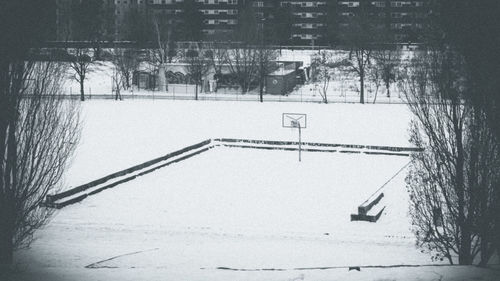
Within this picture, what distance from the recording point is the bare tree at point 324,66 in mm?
66750

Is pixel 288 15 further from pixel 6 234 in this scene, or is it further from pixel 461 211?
pixel 6 234

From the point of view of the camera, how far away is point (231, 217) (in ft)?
70.4

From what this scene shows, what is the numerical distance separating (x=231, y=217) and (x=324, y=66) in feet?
184

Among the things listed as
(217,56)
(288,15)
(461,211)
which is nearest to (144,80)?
(217,56)

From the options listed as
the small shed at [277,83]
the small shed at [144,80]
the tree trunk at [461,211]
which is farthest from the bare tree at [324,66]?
the tree trunk at [461,211]

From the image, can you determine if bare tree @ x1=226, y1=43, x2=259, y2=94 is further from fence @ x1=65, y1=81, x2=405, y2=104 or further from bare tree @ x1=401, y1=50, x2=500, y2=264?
Result: bare tree @ x1=401, y1=50, x2=500, y2=264

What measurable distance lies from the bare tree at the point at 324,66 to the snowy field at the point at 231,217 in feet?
85.2

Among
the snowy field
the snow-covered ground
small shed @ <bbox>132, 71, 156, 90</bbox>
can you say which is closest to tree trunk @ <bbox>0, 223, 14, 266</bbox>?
the snowy field

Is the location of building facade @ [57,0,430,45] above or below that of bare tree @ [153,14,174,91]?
above

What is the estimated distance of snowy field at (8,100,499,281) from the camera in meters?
13.6

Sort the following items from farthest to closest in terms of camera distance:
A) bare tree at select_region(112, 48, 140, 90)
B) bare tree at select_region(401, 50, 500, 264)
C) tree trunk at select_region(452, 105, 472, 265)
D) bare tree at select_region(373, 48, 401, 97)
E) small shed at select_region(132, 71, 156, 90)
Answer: small shed at select_region(132, 71, 156, 90), bare tree at select_region(112, 48, 140, 90), bare tree at select_region(373, 48, 401, 97), tree trunk at select_region(452, 105, 472, 265), bare tree at select_region(401, 50, 500, 264)

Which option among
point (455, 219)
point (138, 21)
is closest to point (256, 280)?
point (455, 219)

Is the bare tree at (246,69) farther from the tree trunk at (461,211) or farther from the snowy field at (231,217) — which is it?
the tree trunk at (461,211)

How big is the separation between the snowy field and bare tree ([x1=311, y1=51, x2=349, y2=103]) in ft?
85.2
